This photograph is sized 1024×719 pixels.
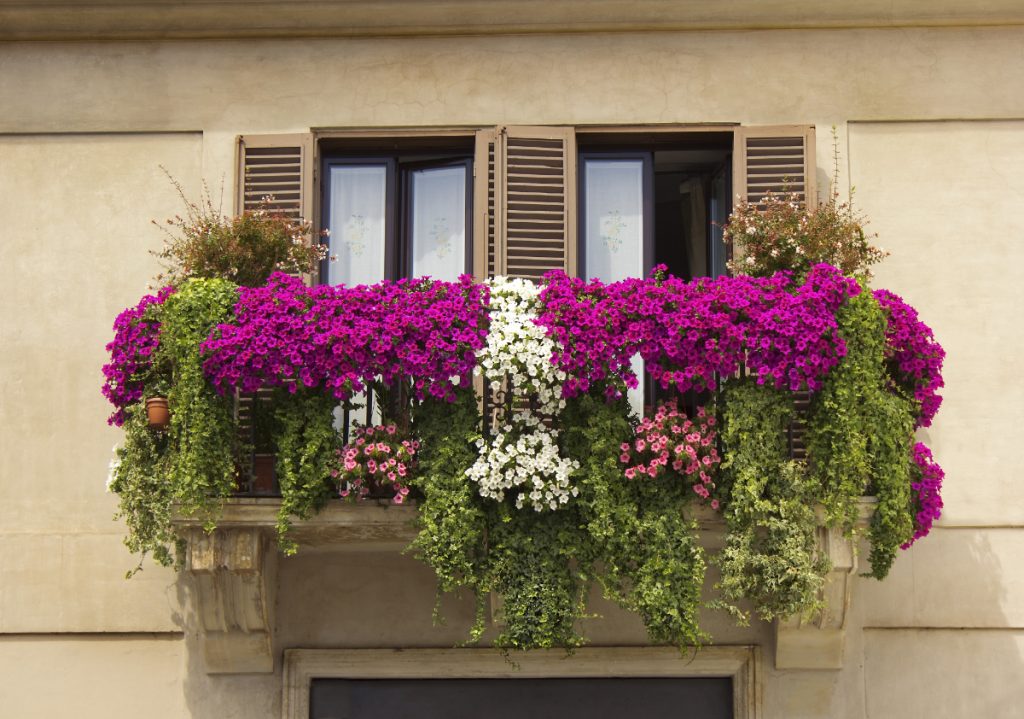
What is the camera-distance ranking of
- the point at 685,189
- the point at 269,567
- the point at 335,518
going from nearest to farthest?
the point at 335,518
the point at 269,567
the point at 685,189

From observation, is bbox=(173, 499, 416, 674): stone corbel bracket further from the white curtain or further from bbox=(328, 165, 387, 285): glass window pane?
the white curtain

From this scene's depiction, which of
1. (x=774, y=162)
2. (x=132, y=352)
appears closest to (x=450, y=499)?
(x=132, y=352)

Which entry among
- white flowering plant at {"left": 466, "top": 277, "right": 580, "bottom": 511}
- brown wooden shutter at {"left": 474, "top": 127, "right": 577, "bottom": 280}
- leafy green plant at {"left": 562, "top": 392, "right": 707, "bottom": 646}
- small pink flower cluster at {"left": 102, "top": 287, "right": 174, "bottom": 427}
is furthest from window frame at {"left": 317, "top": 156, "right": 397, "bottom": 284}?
leafy green plant at {"left": 562, "top": 392, "right": 707, "bottom": 646}

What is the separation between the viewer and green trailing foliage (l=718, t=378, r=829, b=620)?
8.77 meters

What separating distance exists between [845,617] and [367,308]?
3062 mm

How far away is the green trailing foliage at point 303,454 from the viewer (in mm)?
8922

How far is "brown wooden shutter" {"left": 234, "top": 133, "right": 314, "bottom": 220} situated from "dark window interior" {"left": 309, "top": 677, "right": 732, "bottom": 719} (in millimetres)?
2819

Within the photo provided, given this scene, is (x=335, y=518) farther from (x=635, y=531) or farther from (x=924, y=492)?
(x=924, y=492)

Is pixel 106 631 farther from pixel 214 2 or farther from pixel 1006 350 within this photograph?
pixel 1006 350

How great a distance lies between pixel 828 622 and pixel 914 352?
1529 millimetres

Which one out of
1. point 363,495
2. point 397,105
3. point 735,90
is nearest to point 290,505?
point 363,495

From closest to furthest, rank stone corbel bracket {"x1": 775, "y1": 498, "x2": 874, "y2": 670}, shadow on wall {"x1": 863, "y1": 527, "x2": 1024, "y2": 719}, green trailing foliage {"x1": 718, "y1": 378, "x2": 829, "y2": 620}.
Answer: green trailing foliage {"x1": 718, "y1": 378, "x2": 829, "y2": 620} → stone corbel bracket {"x1": 775, "y1": 498, "x2": 874, "y2": 670} → shadow on wall {"x1": 863, "y1": 527, "x2": 1024, "y2": 719}

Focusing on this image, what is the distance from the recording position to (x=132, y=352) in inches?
369

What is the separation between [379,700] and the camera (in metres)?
9.82
